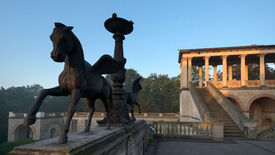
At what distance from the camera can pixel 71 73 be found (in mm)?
2645

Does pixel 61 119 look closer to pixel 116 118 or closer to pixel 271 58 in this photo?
pixel 116 118

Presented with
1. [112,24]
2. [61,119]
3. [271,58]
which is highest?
[271,58]

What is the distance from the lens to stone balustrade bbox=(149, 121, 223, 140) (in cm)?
884

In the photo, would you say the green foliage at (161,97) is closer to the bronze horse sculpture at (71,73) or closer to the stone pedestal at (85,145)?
the stone pedestal at (85,145)

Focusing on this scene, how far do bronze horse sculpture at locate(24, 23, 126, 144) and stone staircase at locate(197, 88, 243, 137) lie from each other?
8.51 m

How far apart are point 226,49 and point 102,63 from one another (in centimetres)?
2084

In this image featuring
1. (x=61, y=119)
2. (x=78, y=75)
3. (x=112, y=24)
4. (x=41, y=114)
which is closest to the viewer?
(x=78, y=75)

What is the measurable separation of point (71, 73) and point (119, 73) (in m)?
2.42

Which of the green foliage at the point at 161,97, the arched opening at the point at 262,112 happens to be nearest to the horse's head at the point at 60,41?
the arched opening at the point at 262,112

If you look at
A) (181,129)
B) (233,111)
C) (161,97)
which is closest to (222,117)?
(233,111)

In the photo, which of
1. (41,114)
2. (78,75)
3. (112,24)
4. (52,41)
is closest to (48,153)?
(78,75)

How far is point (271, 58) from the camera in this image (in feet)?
71.8

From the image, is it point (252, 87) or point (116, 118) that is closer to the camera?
point (116, 118)

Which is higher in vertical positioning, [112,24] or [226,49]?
[226,49]
